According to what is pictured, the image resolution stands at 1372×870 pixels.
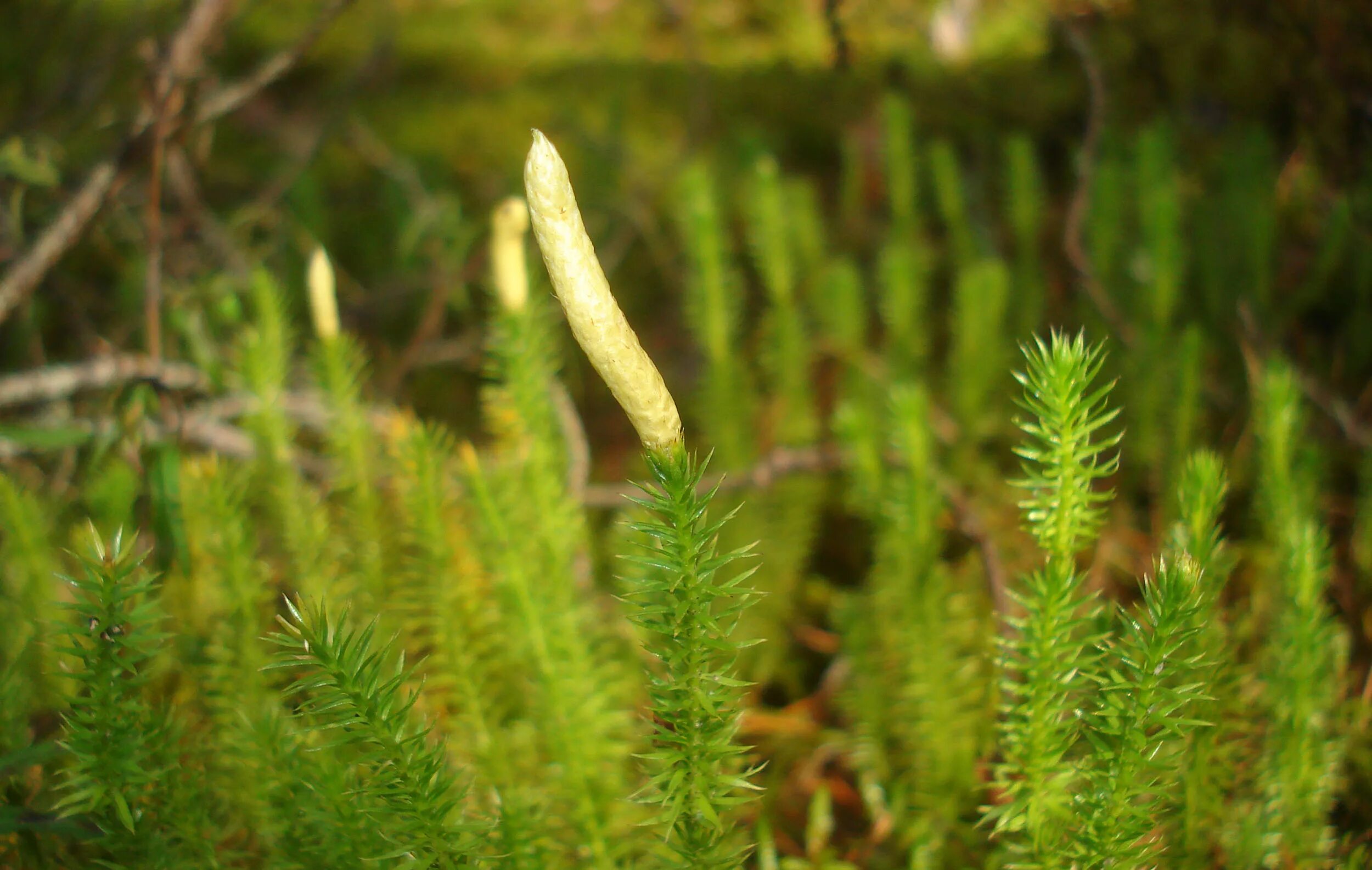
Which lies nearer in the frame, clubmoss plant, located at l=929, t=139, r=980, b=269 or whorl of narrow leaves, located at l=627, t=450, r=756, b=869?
whorl of narrow leaves, located at l=627, t=450, r=756, b=869

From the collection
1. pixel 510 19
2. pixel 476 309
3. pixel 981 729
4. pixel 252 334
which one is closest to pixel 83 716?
pixel 252 334

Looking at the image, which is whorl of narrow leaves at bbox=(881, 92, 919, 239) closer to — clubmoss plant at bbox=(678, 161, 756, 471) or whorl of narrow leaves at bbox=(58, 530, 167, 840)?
clubmoss plant at bbox=(678, 161, 756, 471)

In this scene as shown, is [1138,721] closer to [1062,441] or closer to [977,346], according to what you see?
[1062,441]

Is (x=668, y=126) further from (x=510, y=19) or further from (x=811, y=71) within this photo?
(x=510, y=19)

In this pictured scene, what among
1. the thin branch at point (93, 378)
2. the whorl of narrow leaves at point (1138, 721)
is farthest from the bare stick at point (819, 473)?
the thin branch at point (93, 378)

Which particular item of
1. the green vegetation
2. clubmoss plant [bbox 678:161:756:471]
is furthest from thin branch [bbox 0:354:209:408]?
clubmoss plant [bbox 678:161:756:471]

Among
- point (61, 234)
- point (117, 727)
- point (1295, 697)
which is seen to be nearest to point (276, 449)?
point (61, 234)

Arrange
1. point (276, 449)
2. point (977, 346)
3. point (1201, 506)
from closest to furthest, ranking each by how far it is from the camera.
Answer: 1. point (1201, 506)
2. point (276, 449)
3. point (977, 346)

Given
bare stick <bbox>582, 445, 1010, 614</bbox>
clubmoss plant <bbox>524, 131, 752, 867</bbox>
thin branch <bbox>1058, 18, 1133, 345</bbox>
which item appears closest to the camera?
clubmoss plant <bbox>524, 131, 752, 867</bbox>
